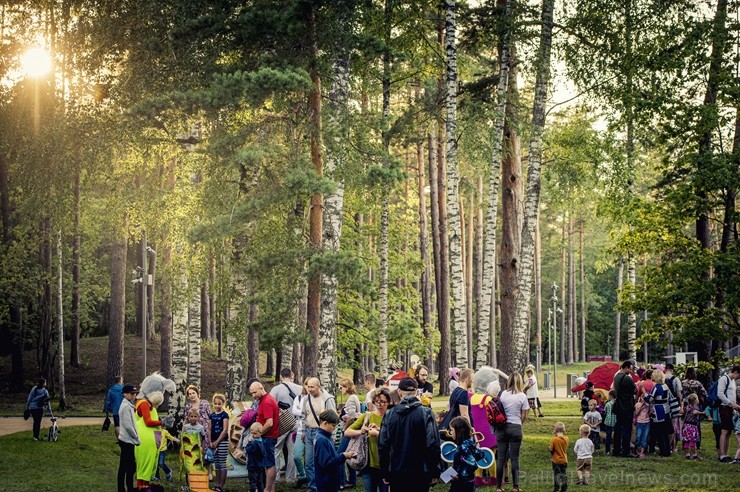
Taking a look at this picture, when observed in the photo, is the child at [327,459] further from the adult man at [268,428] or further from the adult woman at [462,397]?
the adult man at [268,428]

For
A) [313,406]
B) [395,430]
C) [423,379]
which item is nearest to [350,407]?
[313,406]

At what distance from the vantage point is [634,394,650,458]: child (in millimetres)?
19453

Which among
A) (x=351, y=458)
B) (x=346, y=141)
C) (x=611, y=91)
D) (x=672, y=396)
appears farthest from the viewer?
(x=611, y=91)

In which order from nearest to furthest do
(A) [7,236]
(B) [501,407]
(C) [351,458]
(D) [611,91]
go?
(C) [351,458] → (B) [501,407] → (D) [611,91] → (A) [7,236]

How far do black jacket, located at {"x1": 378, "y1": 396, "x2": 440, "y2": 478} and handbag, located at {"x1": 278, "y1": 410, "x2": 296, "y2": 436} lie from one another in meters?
5.19

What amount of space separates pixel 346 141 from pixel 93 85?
6.46 m

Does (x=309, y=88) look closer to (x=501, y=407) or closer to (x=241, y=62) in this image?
(x=241, y=62)

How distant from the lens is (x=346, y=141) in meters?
21.3

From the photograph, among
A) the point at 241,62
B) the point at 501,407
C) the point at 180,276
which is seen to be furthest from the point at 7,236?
the point at 501,407

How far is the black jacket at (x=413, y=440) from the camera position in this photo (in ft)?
33.9

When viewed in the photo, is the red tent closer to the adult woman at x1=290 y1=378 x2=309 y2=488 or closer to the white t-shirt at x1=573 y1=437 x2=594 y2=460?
the white t-shirt at x1=573 y1=437 x2=594 y2=460

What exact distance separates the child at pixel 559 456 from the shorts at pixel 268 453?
4375 mm

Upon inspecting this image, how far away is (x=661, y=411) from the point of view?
19.3 meters

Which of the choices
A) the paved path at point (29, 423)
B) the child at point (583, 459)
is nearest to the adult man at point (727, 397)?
the child at point (583, 459)
